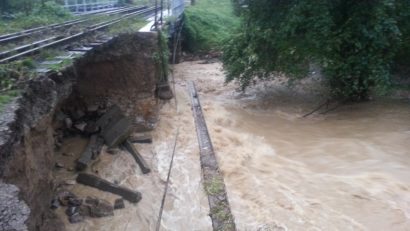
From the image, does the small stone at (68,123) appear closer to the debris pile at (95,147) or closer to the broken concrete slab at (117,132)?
the debris pile at (95,147)

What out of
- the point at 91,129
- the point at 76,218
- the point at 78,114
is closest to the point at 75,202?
the point at 76,218

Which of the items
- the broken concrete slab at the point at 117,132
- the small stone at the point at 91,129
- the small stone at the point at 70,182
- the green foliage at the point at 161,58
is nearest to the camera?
the small stone at the point at 70,182

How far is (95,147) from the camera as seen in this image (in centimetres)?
912

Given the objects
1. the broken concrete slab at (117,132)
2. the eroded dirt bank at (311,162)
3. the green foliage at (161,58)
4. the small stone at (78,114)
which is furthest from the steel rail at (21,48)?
the eroded dirt bank at (311,162)

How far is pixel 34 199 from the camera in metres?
4.99

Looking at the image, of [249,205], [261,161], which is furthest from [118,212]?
[261,161]

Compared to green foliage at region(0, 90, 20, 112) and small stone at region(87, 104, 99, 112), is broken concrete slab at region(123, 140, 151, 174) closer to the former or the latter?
small stone at region(87, 104, 99, 112)

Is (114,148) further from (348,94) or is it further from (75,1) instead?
(75,1)

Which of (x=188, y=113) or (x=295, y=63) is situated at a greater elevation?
(x=295, y=63)

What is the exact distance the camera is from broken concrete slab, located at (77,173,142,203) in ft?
24.2

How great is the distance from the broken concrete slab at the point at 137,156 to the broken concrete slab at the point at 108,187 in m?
1.01

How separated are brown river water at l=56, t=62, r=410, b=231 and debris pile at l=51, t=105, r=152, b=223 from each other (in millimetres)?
170

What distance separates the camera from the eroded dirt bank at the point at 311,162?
6.87m

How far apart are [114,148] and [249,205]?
3.45m
